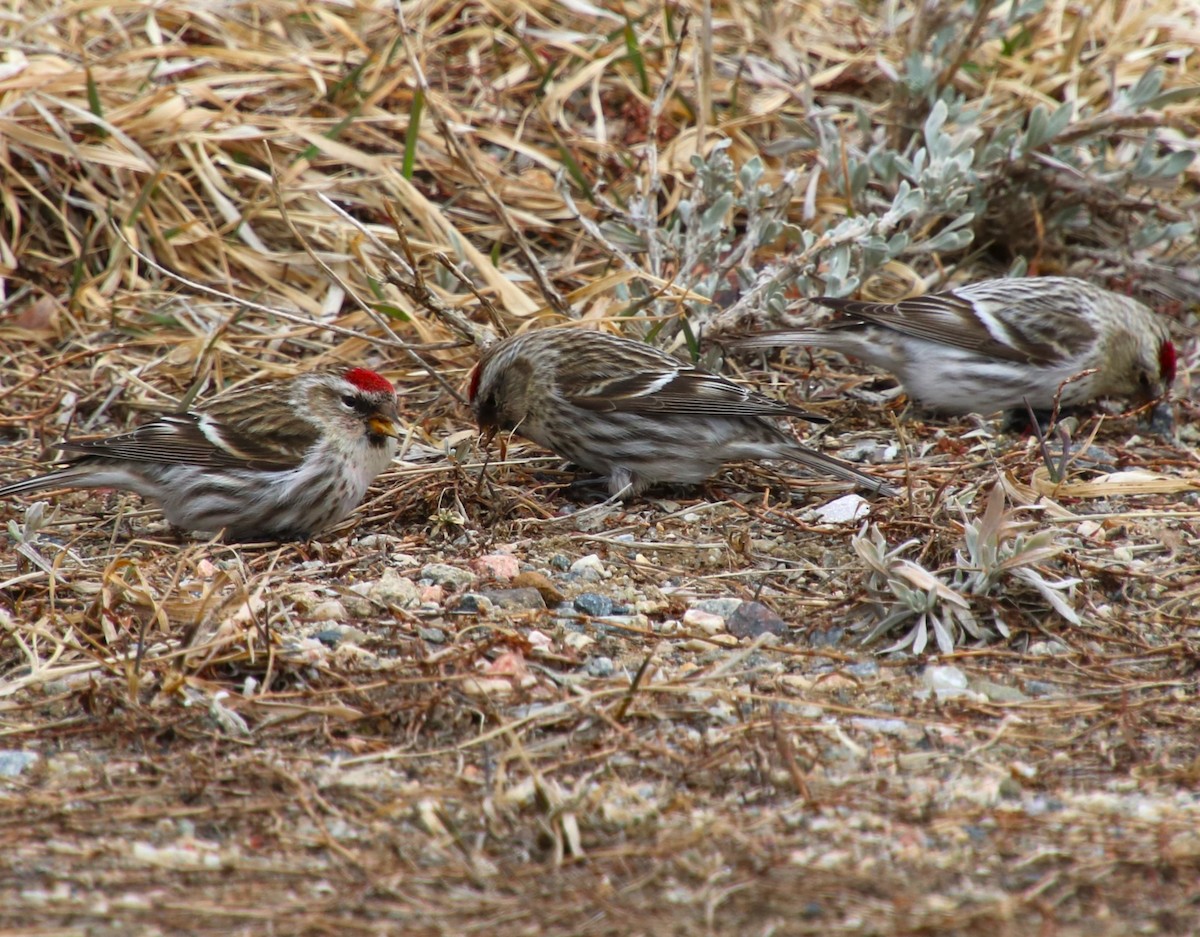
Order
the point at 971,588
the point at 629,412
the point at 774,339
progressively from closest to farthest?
1. the point at 971,588
2. the point at 629,412
3. the point at 774,339

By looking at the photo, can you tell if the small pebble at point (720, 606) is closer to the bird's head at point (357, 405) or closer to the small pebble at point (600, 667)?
the small pebble at point (600, 667)

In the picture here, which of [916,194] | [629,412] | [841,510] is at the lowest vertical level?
[841,510]

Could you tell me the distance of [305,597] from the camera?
3.64 meters

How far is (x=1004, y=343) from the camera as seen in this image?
554 centimetres

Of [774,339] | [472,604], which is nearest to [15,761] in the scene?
[472,604]

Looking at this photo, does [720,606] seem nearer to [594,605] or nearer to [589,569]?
[594,605]

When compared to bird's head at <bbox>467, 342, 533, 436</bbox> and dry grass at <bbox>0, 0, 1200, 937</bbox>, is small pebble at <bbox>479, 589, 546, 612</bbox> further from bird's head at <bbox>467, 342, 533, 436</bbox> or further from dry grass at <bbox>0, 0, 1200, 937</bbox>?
bird's head at <bbox>467, 342, 533, 436</bbox>

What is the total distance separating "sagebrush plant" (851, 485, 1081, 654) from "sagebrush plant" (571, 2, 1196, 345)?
185 cm

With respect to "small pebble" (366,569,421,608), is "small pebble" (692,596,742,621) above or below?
below

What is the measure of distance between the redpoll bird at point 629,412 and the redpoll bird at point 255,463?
1.66 ft

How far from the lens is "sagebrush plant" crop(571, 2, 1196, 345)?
5.41 m

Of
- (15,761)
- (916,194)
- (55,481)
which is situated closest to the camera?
(15,761)

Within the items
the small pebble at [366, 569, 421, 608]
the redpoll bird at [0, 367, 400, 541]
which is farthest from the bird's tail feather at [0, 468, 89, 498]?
the small pebble at [366, 569, 421, 608]

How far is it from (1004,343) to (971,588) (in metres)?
2.20
